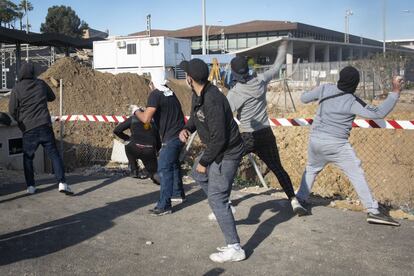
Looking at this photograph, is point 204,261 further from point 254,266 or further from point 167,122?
point 167,122

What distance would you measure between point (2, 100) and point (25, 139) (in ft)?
39.7

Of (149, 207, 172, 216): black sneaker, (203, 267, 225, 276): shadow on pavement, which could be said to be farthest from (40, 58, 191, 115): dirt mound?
(203, 267, 225, 276): shadow on pavement

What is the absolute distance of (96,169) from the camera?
1009cm

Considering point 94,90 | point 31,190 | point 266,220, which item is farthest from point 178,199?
point 94,90

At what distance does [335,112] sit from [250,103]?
1120mm

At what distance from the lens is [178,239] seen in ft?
17.7

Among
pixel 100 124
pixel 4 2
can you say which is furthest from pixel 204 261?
pixel 4 2

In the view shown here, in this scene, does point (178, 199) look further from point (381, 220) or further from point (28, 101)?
point (381, 220)

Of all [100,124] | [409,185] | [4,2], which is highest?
[4,2]

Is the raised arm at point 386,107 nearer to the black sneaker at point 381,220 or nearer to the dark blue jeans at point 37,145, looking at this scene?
the black sneaker at point 381,220

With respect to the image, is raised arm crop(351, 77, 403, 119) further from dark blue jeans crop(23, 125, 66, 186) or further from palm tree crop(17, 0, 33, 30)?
palm tree crop(17, 0, 33, 30)

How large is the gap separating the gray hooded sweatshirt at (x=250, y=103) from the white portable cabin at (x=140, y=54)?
77.1ft

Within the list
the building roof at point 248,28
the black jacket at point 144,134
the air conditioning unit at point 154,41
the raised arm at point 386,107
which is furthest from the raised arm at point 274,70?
the building roof at point 248,28

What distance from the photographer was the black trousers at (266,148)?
21.0ft
